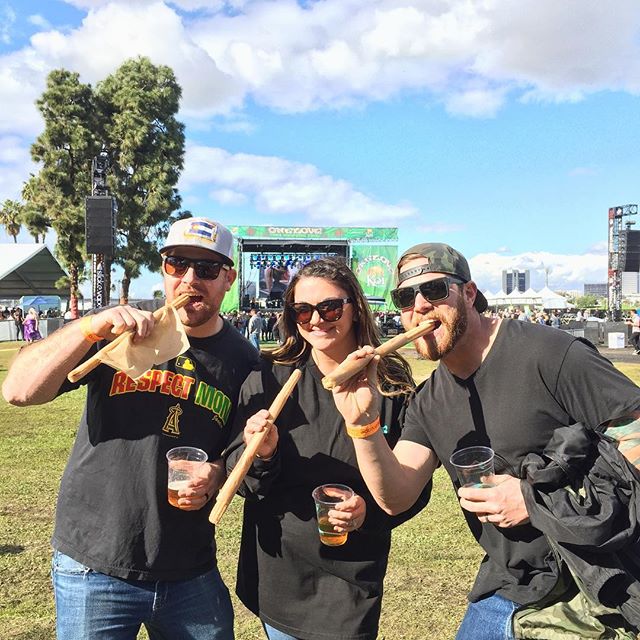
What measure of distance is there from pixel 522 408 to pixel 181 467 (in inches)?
52.9

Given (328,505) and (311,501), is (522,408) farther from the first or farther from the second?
(311,501)

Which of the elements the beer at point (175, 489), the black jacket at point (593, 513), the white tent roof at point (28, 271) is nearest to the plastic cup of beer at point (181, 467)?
the beer at point (175, 489)

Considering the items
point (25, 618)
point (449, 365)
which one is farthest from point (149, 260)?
point (449, 365)

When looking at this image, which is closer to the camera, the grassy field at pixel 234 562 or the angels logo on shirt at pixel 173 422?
the angels logo on shirt at pixel 173 422

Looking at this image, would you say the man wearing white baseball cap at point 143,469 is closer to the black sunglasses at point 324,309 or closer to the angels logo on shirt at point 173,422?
the angels logo on shirt at point 173,422

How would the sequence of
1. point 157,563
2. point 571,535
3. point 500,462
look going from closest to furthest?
point 571,535 → point 500,462 → point 157,563

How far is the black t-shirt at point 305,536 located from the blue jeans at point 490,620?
1.25 ft

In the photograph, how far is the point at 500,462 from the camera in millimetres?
2141

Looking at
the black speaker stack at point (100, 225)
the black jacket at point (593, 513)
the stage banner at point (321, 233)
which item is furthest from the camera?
the stage banner at point (321, 233)

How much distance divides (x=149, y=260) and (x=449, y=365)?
29214mm

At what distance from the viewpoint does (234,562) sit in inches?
190

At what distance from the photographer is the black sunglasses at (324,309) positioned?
8.34 ft

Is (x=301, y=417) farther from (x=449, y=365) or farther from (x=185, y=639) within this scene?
(x=185, y=639)

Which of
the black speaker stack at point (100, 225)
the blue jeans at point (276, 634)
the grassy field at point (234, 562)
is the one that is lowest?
the grassy field at point (234, 562)
